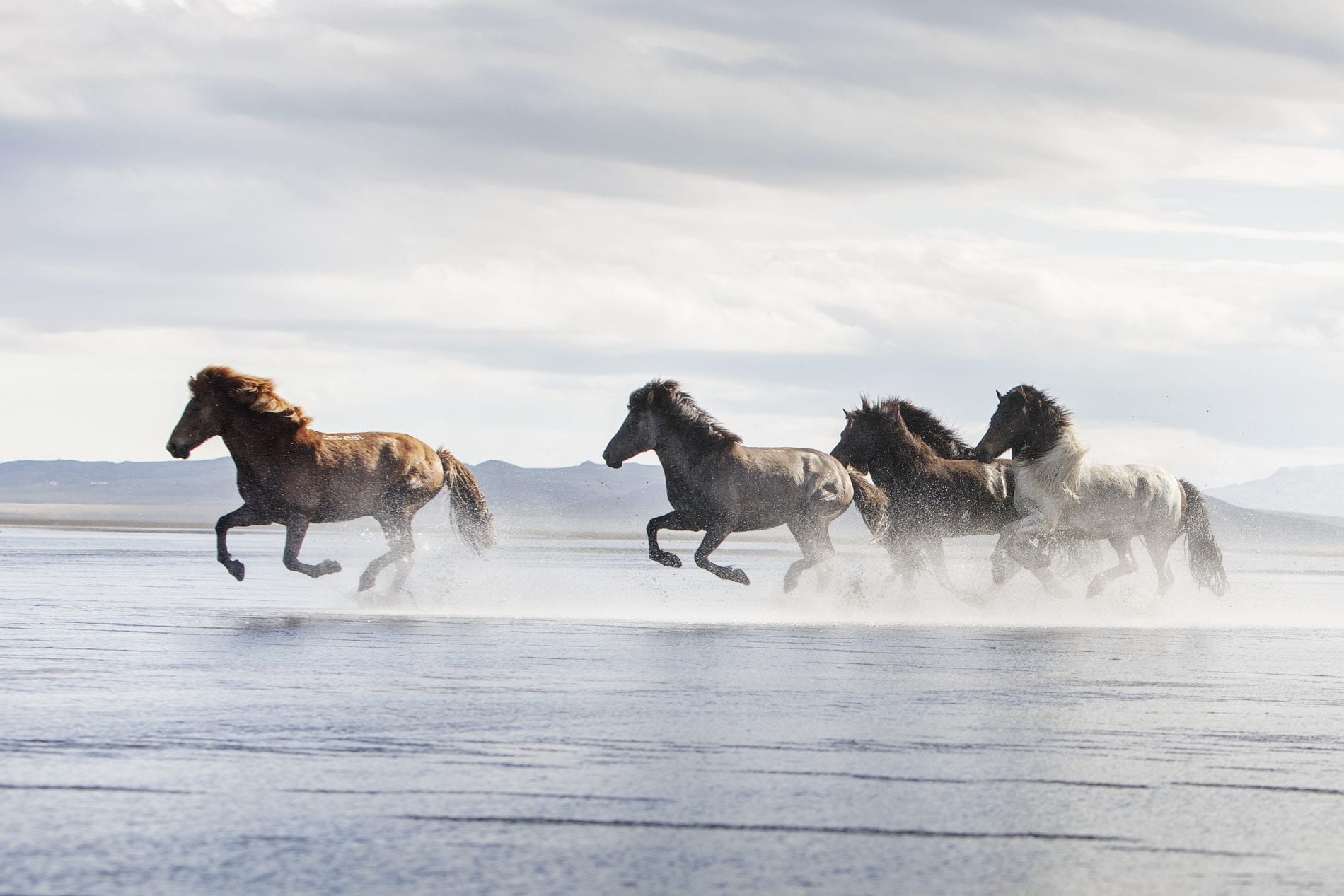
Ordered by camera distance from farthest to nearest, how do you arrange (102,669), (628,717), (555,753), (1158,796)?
(102,669) → (628,717) → (555,753) → (1158,796)

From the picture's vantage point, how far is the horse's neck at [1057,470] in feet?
54.5

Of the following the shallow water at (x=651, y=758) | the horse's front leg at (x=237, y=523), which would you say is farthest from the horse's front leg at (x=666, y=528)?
the horse's front leg at (x=237, y=523)

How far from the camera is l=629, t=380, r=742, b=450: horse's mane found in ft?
57.0

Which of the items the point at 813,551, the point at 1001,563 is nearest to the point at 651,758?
the point at 1001,563

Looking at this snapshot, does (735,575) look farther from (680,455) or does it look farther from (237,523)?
(237,523)

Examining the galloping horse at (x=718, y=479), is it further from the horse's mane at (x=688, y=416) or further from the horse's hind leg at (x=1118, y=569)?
the horse's hind leg at (x=1118, y=569)

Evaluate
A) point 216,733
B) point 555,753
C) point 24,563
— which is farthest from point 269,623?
A: point 24,563

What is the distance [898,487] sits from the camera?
1761cm

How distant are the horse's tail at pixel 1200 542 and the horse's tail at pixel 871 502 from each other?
3.42 metres

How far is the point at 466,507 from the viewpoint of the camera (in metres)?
18.6

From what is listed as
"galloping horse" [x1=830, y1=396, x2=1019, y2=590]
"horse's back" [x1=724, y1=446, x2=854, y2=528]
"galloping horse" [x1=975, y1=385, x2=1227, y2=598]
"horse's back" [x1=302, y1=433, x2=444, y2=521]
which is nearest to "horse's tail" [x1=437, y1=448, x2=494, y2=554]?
"horse's back" [x1=302, y1=433, x2=444, y2=521]

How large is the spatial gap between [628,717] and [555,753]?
1169 mm

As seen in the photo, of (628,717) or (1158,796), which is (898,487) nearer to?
(628,717)

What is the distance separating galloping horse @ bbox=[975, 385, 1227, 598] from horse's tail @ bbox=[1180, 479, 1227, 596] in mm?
828
